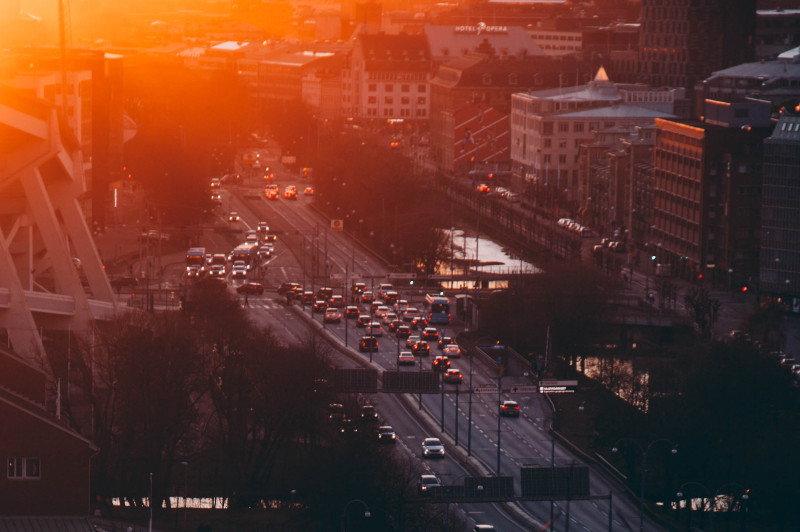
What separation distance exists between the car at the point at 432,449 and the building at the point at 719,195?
1800 cm

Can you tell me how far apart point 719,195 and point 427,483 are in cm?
2297

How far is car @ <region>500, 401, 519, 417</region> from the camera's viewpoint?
105ft

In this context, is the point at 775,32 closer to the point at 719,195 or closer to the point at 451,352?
the point at 719,195

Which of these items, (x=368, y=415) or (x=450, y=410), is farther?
(x=450, y=410)

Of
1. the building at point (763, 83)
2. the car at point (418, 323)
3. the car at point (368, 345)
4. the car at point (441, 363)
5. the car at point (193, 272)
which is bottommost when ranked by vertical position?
the car at point (193, 272)

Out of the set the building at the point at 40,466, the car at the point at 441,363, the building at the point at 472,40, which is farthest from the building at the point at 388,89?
the building at the point at 40,466

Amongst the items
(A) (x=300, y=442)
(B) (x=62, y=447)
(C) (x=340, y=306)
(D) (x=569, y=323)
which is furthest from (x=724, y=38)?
(B) (x=62, y=447)

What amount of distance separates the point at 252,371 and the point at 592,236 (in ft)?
89.5

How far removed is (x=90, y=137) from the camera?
186 ft

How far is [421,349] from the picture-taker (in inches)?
1453

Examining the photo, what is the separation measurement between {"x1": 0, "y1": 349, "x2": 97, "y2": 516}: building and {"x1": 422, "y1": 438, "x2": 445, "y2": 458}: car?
9.72 metres

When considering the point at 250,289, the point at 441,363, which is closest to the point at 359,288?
the point at 250,289

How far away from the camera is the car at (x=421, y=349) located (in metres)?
36.9

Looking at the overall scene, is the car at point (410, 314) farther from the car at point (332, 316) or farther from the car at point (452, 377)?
the car at point (452, 377)
